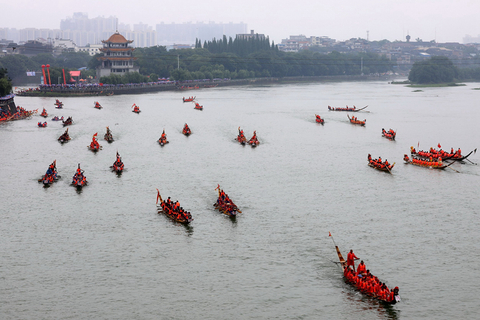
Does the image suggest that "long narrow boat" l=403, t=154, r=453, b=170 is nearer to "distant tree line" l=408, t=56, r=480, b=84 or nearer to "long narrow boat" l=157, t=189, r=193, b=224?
"long narrow boat" l=157, t=189, r=193, b=224

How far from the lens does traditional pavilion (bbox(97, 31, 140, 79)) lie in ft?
504

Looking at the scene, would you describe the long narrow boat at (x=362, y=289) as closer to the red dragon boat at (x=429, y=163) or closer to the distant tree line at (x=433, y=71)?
the red dragon boat at (x=429, y=163)

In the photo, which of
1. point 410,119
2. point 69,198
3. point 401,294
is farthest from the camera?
point 410,119

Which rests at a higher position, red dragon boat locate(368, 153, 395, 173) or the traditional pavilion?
the traditional pavilion

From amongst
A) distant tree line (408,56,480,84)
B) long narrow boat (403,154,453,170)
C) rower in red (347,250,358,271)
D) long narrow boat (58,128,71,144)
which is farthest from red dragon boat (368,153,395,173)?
distant tree line (408,56,480,84)

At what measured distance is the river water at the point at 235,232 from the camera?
2683 centimetres

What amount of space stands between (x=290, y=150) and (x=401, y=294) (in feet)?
127

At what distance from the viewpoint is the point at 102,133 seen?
77.1m

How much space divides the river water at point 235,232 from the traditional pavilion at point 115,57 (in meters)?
85.7

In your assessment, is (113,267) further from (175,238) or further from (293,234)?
(293,234)

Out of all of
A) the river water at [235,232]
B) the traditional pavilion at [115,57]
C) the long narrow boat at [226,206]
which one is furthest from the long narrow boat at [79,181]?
the traditional pavilion at [115,57]

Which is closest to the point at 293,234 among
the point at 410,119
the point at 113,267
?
the point at 113,267

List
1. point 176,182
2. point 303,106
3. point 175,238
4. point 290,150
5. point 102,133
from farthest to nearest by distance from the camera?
point 303,106 < point 102,133 < point 290,150 < point 176,182 < point 175,238

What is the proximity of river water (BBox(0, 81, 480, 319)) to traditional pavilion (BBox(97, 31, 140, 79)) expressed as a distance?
8565 cm
